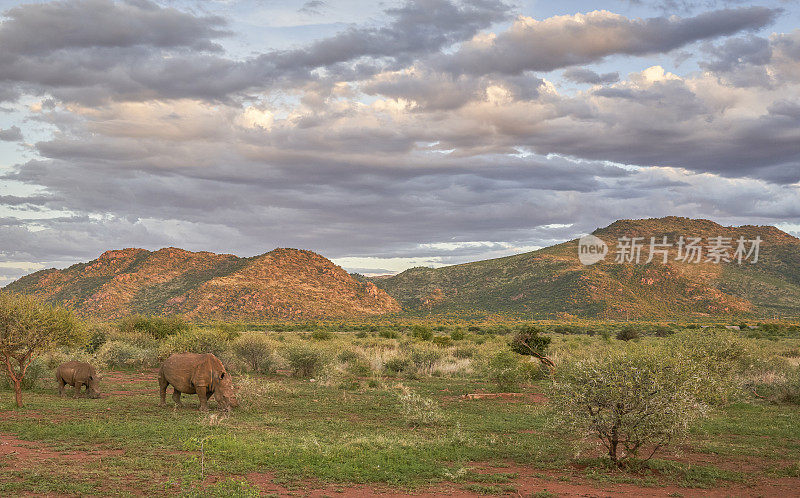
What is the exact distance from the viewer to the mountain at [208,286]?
99750mm

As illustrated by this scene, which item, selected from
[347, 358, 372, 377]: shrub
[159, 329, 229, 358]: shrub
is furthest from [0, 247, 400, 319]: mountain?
[159, 329, 229, 358]: shrub

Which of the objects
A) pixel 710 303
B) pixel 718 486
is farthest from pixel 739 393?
pixel 710 303

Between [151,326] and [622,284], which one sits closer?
[151,326]

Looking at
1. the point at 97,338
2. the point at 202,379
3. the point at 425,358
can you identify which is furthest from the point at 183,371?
the point at 97,338

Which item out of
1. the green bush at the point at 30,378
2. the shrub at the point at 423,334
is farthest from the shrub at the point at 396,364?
the green bush at the point at 30,378

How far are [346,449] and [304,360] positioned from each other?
65.5 feet

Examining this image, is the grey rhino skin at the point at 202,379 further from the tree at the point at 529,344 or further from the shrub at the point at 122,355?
the tree at the point at 529,344

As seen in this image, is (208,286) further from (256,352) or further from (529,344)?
(529,344)

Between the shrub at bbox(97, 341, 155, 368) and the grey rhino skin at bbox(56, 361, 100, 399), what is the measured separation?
12.1 m

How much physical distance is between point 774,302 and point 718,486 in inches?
4534

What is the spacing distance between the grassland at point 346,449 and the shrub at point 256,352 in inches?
357

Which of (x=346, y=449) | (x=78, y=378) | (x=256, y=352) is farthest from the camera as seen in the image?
(x=256, y=352)

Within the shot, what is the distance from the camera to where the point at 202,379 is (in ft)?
65.8

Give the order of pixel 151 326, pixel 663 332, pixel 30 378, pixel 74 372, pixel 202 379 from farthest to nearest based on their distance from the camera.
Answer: pixel 663 332, pixel 151 326, pixel 30 378, pixel 74 372, pixel 202 379
